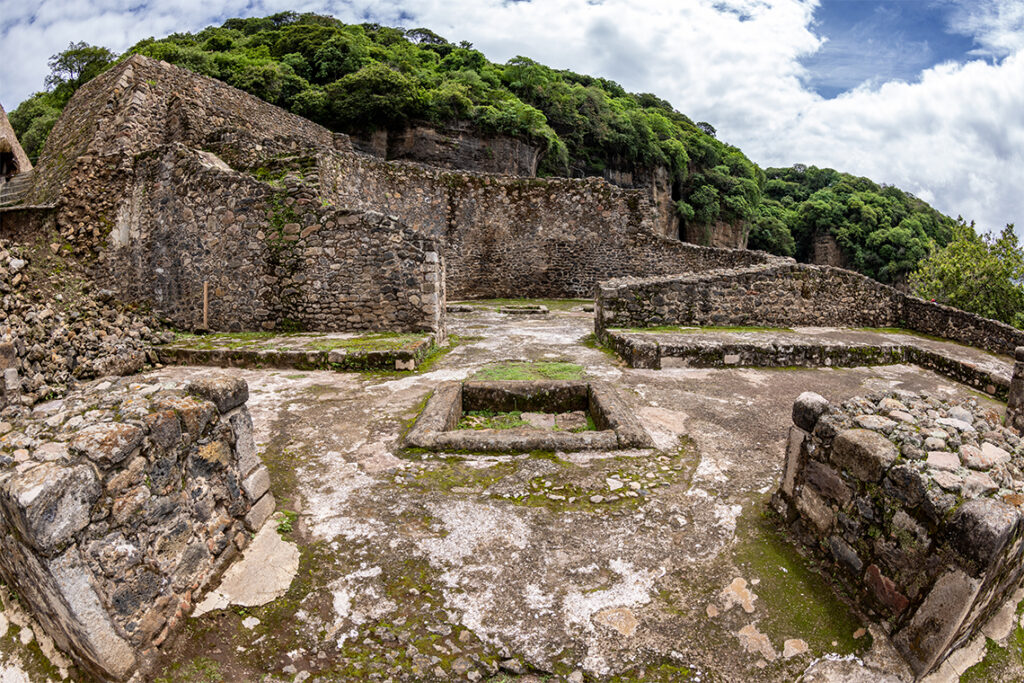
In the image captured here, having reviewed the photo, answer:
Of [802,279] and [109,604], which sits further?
[802,279]

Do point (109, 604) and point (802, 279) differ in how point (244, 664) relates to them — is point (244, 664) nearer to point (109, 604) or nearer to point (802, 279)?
point (109, 604)

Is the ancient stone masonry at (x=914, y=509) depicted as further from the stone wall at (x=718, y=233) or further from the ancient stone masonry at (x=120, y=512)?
the stone wall at (x=718, y=233)

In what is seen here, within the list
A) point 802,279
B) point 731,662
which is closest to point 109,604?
point 731,662

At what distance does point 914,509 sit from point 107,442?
133 inches

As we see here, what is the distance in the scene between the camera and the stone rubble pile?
502 centimetres

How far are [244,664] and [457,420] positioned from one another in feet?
10.4

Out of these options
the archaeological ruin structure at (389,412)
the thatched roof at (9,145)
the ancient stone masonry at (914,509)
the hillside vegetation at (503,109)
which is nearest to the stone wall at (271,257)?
the archaeological ruin structure at (389,412)

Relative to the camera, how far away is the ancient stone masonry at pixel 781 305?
8.95 meters

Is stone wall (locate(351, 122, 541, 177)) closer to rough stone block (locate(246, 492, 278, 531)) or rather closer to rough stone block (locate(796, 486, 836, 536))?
rough stone block (locate(246, 492, 278, 531))

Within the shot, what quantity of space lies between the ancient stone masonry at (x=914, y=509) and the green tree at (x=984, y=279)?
61.7 ft

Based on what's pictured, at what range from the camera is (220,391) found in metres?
2.67

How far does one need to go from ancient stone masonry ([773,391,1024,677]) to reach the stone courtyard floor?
0.17 metres

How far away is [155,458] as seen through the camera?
225 centimetres

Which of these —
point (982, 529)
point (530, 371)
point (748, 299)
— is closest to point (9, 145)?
point (530, 371)
